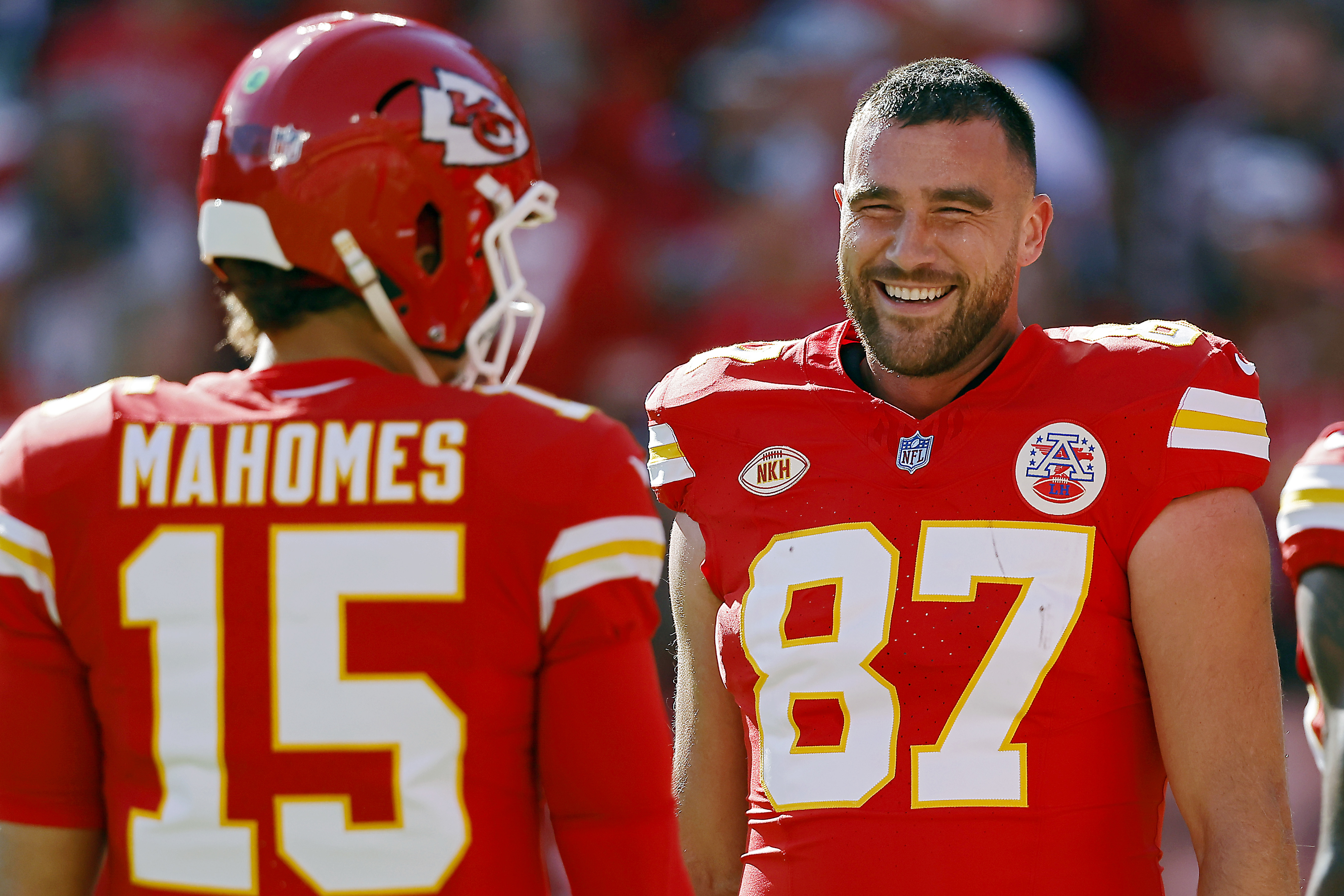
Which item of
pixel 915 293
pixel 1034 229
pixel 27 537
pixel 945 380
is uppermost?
pixel 1034 229

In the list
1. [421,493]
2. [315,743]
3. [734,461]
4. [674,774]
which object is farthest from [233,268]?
[674,774]

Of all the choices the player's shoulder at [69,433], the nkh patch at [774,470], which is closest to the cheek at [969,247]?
the nkh patch at [774,470]

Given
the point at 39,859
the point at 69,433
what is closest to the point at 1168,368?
the point at 69,433

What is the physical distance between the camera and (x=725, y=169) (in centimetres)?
543

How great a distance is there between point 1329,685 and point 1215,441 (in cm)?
35

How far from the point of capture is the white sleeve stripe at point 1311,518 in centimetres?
199

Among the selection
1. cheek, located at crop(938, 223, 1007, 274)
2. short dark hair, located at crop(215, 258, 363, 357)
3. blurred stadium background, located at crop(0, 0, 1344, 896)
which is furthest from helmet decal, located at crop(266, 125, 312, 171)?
blurred stadium background, located at crop(0, 0, 1344, 896)

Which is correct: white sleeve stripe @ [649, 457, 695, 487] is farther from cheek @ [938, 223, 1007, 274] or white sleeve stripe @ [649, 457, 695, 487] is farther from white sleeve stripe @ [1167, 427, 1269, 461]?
white sleeve stripe @ [1167, 427, 1269, 461]

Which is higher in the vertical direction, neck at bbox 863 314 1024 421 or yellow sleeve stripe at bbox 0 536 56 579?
neck at bbox 863 314 1024 421

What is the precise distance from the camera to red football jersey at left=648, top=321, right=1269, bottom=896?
2033 mm

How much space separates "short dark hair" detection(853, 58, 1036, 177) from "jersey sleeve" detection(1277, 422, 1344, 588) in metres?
0.59

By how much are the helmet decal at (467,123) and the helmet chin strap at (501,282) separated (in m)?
0.03

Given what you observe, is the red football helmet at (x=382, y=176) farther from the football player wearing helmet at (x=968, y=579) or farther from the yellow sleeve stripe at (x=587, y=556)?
the football player wearing helmet at (x=968, y=579)

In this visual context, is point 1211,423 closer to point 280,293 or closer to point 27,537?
point 280,293
